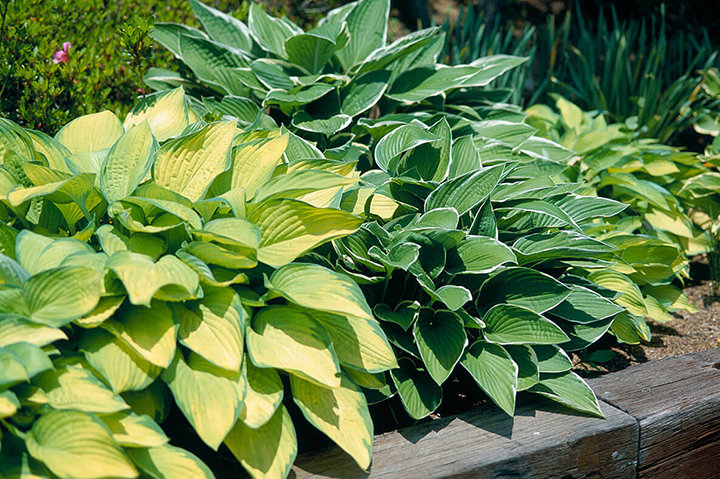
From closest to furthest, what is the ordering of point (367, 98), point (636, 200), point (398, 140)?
point (398, 140) → point (367, 98) → point (636, 200)

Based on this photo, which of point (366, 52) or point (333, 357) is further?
point (366, 52)

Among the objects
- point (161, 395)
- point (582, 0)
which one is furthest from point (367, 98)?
point (582, 0)

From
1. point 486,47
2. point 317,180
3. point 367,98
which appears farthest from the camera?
point 486,47

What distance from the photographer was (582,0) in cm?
680

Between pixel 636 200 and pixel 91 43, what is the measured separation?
2.68m

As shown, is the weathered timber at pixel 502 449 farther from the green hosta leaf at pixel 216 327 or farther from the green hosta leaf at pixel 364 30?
the green hosta leaf at pixel 364 30

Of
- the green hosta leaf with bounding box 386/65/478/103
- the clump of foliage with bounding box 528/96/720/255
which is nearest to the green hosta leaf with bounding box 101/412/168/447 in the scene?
the green hosta leaf with bounding box 386/65/478/103

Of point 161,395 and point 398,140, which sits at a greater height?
point 398,140

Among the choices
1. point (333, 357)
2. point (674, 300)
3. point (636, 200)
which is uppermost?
point (333, 357)

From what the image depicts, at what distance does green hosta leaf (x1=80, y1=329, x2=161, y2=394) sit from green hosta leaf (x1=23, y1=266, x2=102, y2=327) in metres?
0.11

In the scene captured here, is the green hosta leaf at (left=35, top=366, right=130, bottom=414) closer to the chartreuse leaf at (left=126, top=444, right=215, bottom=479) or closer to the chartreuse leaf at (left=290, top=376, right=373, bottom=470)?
the chartreuse leaf at (left=126, top=444, right=215, bottom=479)

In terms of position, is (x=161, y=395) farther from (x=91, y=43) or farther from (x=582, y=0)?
(x=582, y=0)

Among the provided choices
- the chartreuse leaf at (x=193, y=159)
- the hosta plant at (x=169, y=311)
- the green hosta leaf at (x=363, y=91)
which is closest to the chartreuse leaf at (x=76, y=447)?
the hosta plant at (x=169, y=311)

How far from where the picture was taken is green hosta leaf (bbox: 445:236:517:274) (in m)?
1.72
